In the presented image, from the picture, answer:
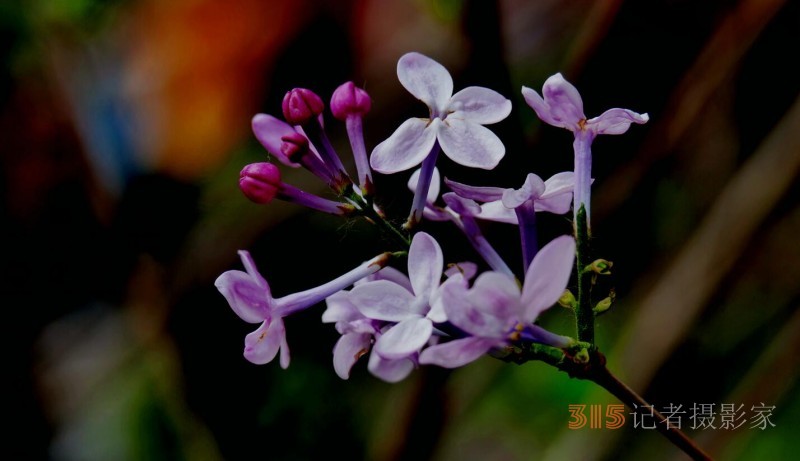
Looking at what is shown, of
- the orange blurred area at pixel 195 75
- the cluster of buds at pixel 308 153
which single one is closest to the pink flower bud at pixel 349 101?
the cluster of buds at pixel 308 153

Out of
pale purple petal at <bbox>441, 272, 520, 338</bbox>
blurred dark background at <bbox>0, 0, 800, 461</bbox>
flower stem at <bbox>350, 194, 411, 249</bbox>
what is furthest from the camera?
blurred dark background at <bbox>0, 0, 800, 461</bbox>

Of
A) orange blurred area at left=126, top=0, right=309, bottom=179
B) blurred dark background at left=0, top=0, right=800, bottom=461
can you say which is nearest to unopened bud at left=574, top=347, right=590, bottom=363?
blurred dark background at left=0, top=0, right=800, bottom=461

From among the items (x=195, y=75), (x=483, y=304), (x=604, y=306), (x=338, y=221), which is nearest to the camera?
(x=483, y=304)

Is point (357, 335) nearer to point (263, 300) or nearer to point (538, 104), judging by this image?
point (263, 300)

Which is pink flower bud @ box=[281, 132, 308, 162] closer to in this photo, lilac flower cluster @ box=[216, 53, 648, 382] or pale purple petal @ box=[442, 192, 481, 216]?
lilac flower cluster @ box=[216, 53, 648, 382]

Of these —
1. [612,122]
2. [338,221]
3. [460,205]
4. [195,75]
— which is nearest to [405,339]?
[460,205]

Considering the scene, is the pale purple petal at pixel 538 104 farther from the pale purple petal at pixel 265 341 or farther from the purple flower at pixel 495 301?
the pale purple petal at pixel 265 341
